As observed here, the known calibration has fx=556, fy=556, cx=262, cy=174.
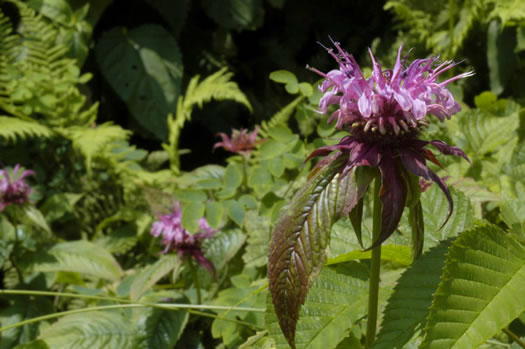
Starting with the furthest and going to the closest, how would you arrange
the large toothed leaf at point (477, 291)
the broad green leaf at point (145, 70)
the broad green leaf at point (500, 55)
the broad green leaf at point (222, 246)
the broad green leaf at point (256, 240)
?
the broad green leaf at point (145, 70) → the broad green leaf at point (500, 55) → the broad green leaf at point (222, 246) → the broad green leaf at point (256, 240) → the large toothed leaf at point (477, 291)

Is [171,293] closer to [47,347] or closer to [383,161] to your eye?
[47,347]

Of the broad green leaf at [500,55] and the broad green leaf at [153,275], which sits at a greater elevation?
the broad green leaf at [500,55]

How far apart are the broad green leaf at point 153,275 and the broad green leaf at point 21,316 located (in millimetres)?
426

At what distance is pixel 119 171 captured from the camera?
2.34 m

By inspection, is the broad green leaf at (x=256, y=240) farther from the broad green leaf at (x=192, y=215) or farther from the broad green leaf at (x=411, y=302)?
the broad green leaf at (x=411, y=302)

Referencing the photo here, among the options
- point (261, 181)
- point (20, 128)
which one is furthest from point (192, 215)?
point (20, 128)

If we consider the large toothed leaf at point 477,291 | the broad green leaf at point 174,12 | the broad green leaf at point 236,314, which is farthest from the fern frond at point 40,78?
the large toothed leaf at point 477,291

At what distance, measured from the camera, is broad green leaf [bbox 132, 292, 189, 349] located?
135 centimetres

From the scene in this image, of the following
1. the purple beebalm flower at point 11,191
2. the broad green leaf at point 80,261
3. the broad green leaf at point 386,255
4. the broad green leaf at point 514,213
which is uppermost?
the broad green leaf at point 514,213

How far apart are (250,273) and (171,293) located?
0.23 m

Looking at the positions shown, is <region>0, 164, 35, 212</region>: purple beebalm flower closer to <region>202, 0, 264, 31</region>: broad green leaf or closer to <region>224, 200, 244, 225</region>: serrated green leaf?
<region>224, 200, 244, 225</region>: serrated green leaf

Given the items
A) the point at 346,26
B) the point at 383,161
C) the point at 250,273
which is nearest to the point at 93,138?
the point at 250,273

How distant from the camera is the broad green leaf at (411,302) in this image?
732mm

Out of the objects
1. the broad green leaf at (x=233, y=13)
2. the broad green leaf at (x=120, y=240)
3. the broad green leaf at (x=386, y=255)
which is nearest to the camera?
the broad green leaf at (x=386, y=255)
